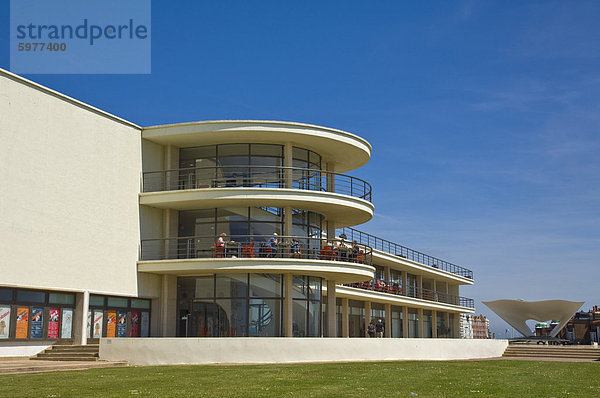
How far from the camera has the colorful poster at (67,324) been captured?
88.3 feet

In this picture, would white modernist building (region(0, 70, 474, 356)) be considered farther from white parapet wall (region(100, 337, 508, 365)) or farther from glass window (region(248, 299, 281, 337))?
white parapet wall (region(100, 337, 508, 365))

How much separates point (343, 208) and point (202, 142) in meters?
6.97

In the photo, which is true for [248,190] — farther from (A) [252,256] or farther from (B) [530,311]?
(B) [530,311]

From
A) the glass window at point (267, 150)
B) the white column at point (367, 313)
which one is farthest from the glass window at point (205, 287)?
the white column at point (367, 313)

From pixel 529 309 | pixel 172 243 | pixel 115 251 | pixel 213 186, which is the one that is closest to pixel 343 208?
pixel 213 186

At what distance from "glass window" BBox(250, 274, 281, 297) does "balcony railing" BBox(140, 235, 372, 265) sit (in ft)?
2.90

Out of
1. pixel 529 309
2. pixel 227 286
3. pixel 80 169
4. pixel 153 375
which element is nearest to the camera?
pixel 153 375

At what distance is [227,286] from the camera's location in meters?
29.6

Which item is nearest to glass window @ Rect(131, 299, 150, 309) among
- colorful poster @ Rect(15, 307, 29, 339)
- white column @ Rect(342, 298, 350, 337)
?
colorful poster @ Rect(15, 307, 29, 339)

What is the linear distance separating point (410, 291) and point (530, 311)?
15.3 metres

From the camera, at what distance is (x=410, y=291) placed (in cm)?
5444

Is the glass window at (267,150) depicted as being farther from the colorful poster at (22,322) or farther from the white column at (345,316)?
the white column at (345,316)

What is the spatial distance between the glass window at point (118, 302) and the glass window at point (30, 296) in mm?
3446

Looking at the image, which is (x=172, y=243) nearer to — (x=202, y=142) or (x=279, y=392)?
→ (x=202, y=142)
